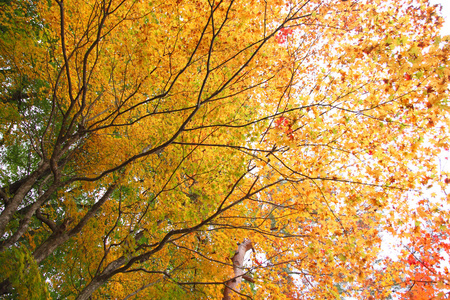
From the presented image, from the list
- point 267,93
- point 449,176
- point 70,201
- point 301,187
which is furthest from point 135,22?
point 449,176

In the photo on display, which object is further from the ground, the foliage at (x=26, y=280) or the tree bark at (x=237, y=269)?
the tree bark at (x=237, y=269)

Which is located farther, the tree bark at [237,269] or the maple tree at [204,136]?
the tree bark at [237,269]

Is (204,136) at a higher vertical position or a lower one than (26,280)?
higher

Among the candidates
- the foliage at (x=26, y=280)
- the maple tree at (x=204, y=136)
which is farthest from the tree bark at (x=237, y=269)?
the foliage at (x=26, y=280)

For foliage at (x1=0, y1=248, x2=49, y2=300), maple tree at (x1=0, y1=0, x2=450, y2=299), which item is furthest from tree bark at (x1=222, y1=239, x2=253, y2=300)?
foliage at (x1=0, y1=248, x2=49, y2=300)

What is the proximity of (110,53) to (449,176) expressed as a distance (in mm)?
5470

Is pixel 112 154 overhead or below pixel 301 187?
overhead

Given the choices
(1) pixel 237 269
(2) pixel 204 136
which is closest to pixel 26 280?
(2) pixel 204 136

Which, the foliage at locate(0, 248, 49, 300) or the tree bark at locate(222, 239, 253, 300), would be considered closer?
the foliage at locate(0, 248, 49, 300)

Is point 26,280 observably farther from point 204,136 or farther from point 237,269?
point 237,269

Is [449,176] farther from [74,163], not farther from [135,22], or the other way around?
[74,163]

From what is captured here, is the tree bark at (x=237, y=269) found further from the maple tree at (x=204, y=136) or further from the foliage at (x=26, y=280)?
the foliage at (x=26, y=280)

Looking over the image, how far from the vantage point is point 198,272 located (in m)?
4.86

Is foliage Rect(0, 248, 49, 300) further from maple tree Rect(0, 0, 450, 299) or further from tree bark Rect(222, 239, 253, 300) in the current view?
tree bark Rect(222, 239, 253, 300)
